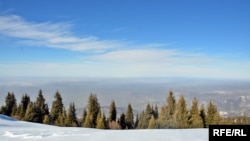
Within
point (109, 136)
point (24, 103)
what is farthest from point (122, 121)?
point (109, 136)

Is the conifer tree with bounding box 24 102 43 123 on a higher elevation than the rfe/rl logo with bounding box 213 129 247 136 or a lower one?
lower

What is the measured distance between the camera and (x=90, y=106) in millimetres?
44938

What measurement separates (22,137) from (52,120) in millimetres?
41316

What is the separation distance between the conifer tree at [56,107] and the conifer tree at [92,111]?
6073mm

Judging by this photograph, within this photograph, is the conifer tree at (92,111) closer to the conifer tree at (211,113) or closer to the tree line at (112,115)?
the tree line at (112,115)

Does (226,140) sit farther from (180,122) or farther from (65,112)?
(65,112)

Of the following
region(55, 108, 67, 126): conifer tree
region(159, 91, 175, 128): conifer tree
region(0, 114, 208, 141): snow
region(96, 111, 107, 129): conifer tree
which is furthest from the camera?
region(55, 108, 67, 126): conifer tree

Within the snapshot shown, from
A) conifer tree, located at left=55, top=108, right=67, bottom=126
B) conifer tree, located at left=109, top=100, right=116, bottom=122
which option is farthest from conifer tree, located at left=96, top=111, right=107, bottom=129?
conifer tree, located at left=109, top=100, right=116, bottom=122

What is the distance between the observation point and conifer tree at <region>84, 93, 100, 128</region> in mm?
44572

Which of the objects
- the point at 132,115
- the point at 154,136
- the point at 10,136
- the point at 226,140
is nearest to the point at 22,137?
the point at 10,136

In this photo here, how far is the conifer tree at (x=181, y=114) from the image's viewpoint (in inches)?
1612

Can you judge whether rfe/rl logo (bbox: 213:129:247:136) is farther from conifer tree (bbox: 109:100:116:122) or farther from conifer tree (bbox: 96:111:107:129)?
conifer tree (bbox: 109:100:116:122)

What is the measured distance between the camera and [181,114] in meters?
41.3

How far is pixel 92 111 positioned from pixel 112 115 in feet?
22.0
